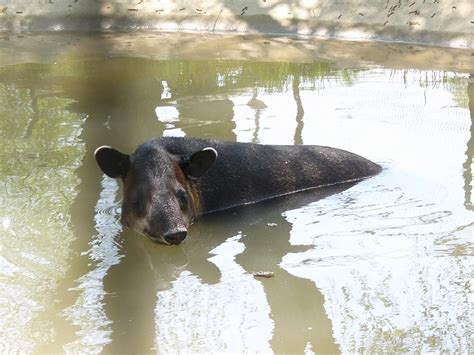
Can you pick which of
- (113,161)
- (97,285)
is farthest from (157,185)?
(97,285)

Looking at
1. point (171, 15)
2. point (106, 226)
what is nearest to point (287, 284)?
point (106, 226)

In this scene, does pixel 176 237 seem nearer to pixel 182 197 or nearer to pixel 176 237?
pixel 176 237

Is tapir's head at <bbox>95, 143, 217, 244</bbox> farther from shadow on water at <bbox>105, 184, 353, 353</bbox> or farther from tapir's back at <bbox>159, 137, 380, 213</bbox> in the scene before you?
tapir's back at <bbox>159, 137, 380, 213</bbox>

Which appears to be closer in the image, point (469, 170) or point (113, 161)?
point (113, 161)

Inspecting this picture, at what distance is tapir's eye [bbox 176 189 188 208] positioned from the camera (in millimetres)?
8125

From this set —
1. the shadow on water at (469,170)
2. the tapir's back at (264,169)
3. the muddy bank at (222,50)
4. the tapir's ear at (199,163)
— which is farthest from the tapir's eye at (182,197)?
the muddy bank at (222,50)

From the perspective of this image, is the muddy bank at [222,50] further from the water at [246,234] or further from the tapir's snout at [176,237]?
the tapir's snout at [176,237]

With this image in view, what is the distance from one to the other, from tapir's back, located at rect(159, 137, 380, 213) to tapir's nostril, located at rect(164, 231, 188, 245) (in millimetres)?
1234

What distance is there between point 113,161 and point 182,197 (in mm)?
649

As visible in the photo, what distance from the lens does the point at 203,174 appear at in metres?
8.43

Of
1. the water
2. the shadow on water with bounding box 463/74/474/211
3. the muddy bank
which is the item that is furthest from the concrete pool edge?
the shadow on water with bounding box 463/74/474/211

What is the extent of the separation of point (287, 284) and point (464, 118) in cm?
540

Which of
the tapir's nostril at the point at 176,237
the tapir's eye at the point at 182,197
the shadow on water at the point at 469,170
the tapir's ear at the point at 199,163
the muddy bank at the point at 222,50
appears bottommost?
the shadow on water at the point at 469,170

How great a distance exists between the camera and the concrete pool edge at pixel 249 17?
17.1m
